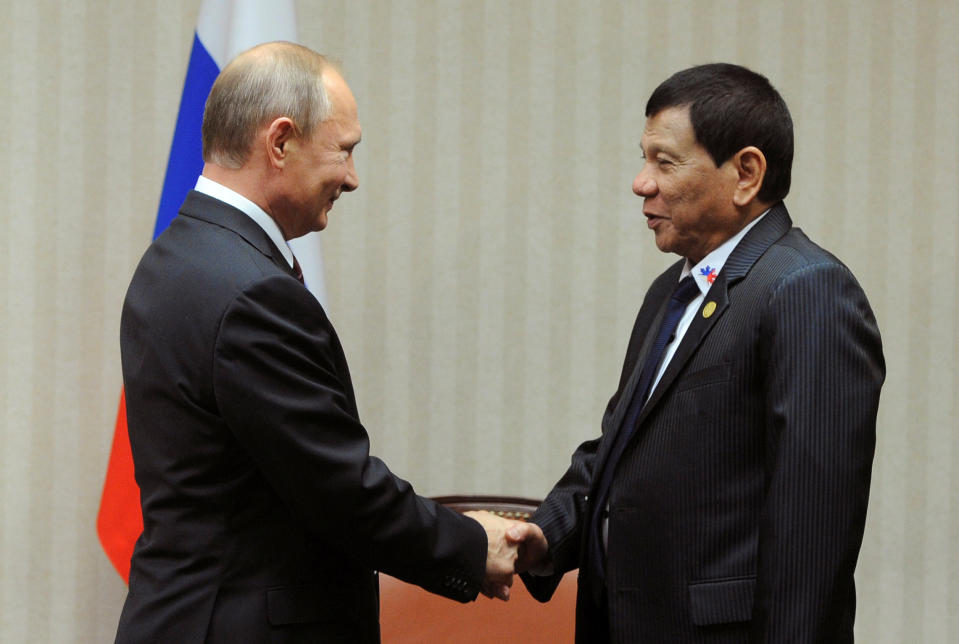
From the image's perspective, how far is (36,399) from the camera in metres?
3.32

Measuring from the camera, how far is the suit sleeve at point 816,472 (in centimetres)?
162

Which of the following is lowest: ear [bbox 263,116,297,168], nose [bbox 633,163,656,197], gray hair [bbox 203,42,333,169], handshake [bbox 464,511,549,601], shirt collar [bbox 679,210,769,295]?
handshake [bbox 464,511,549,601]

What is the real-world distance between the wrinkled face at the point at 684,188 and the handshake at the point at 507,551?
0.65m

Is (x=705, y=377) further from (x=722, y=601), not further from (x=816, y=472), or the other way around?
(x=722, y=601)

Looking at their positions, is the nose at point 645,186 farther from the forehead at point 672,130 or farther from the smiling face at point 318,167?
the smiling face at point 318,167

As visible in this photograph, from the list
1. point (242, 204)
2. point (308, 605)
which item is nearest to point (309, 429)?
point (308, 605)

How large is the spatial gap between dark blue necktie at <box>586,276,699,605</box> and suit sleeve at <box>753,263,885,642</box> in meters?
0.35

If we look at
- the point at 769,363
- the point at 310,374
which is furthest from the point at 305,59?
the point at 769,363

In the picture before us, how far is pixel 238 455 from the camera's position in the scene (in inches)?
67.2

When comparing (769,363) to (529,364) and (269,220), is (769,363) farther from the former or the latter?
(529,364)

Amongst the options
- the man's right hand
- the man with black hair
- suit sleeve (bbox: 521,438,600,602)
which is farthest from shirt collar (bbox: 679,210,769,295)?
the man's right hand

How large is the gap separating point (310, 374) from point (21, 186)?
202 centimetres

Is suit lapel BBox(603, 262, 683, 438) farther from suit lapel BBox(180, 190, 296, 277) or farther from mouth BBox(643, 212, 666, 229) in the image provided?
suit lapel BBox(180, 190, 296, 277)

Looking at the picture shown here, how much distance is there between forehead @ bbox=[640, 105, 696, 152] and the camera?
1978 mm
